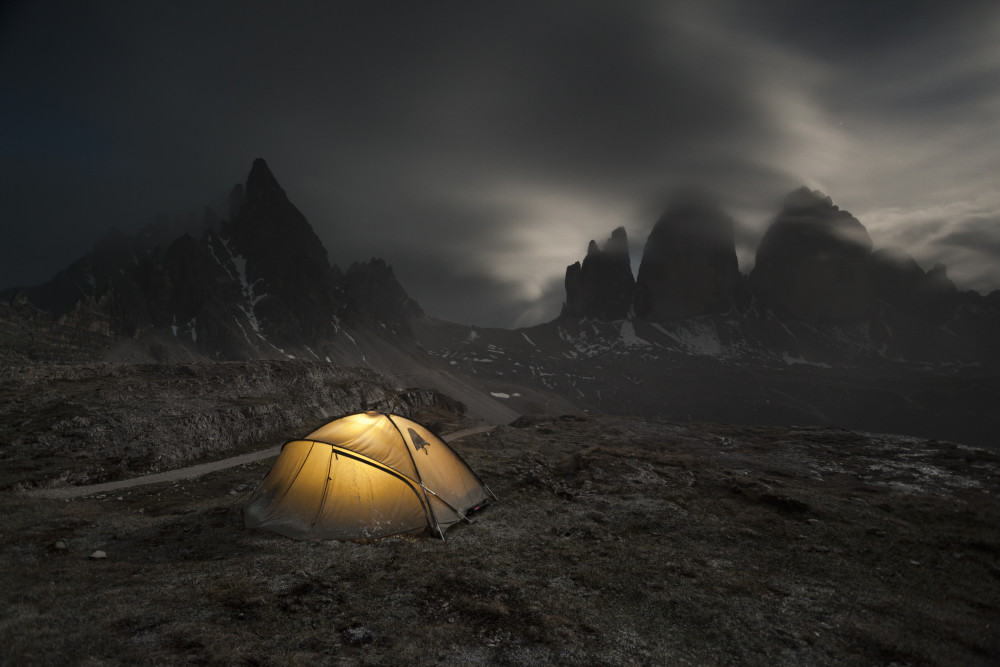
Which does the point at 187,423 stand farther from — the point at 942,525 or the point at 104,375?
the point at 942,525

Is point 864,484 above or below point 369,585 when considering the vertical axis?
below

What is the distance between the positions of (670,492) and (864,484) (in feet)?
69.5

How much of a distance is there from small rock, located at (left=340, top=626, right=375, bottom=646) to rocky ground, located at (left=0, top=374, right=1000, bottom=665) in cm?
5

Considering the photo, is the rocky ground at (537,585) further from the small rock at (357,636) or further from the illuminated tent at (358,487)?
the illuminated tent at (358,487)

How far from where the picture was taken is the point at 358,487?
45.5 ft

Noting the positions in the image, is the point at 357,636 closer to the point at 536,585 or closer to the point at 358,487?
the point at 536,585

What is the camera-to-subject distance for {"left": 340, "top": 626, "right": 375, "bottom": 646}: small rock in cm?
757

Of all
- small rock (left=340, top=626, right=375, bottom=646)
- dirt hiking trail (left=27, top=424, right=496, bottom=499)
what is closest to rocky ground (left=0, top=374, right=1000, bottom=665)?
small rock (left=340, top=626, right=375, bottom=646)

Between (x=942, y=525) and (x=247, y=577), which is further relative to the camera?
(x=942, y=525)

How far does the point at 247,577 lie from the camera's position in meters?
9.93

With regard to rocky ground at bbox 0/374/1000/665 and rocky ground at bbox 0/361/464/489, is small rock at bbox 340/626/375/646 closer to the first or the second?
rocky ground at bbox 0/374/1000/665

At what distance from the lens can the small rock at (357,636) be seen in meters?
7.57

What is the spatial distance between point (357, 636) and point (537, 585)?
14.6ft

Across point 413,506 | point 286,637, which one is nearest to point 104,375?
point 413,506
